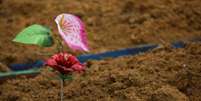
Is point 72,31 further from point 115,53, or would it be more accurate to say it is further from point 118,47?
point 118,47

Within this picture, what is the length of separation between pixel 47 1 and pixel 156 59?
225 centimetres

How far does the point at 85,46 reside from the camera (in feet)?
6.37

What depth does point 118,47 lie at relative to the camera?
13.6 feet

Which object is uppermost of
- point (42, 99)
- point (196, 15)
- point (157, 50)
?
point (196, 15)

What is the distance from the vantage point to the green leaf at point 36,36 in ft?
6.67

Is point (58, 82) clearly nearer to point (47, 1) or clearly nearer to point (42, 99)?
point (42, 99)

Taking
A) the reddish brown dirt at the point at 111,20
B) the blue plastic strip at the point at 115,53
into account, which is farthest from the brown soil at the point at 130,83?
the reddish brown dirt at the point at 111,20

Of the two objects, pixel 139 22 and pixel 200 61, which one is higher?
pixel 139 22

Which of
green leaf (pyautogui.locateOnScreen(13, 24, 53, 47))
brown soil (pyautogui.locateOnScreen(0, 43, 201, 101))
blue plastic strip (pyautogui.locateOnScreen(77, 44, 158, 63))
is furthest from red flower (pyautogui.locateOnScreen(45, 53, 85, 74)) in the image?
blue plastic strip (pyautogui.locateOnScreen(77, 44, 158, 63))

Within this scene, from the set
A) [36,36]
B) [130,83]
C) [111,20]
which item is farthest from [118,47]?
[36,36]

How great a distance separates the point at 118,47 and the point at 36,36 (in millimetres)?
2130

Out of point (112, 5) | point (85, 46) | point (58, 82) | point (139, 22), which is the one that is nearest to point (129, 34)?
point (139, 22)

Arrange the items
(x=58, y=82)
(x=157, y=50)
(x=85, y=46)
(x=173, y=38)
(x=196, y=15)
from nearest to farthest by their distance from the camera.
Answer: (x=85, y=46) → (x=58, y=82) → (x=157, y=50) → (x=173, y=38) → (x=196, y=15)

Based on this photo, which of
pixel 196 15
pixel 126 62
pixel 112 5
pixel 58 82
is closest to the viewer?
pixel 58 82
